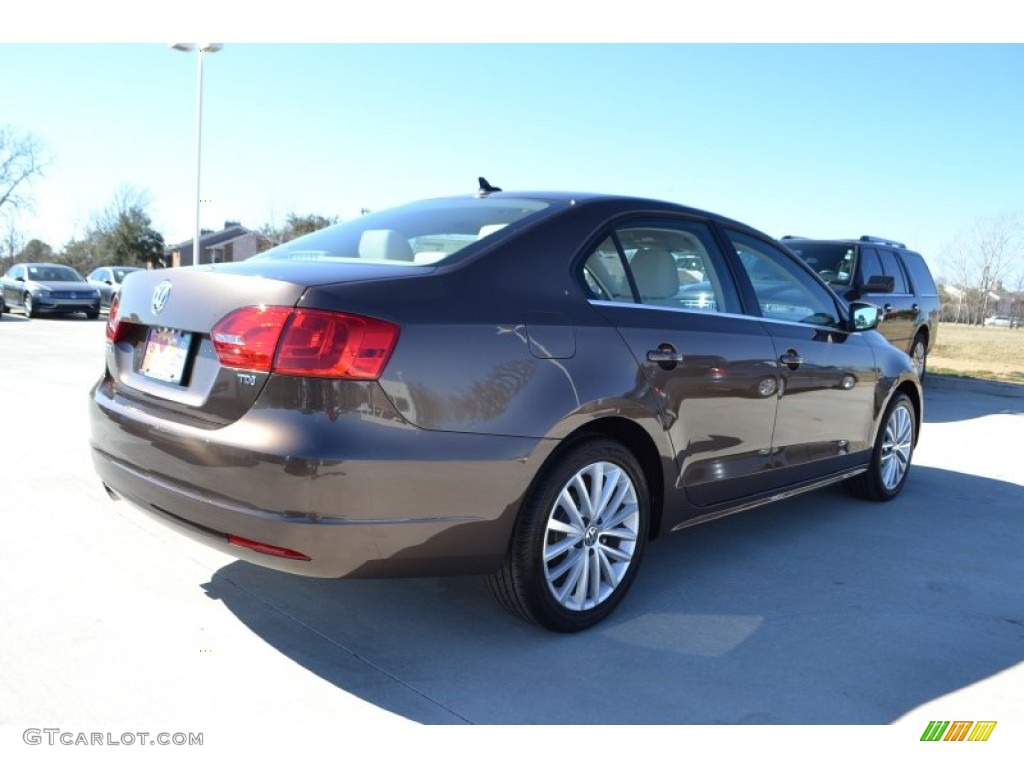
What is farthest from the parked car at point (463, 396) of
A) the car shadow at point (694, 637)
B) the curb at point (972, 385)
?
the curb at point (972, 385)

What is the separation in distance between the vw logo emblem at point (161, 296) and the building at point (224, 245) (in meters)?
65.2

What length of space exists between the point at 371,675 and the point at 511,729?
547 millimetres

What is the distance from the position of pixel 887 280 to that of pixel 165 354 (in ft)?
25.8

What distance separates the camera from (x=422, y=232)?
11.4 feet

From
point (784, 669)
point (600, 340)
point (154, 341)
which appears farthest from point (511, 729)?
point (154, 341)

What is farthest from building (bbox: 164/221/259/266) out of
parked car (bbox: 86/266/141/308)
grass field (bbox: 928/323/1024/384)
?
grass field (bbox: 928/323/1024/384)

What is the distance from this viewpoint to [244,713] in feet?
8.40

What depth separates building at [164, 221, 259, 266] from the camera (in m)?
66.7

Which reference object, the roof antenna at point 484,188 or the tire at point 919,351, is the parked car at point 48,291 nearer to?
the tire at point 919,351

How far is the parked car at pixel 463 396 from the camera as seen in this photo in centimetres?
255

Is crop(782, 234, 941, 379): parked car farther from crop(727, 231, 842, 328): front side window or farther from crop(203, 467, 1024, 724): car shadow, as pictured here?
crop(203, 467, 1024, 724): car shadow

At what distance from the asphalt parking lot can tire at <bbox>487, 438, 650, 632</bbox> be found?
126 millimetres

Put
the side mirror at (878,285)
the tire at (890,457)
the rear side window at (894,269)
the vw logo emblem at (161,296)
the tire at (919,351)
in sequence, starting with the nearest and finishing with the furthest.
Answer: the vw logo emblem at (161,296)
the tire at (890,457)
the side mirror at (878,285)
the rear side window at (894,269)
the tire at (919,351)

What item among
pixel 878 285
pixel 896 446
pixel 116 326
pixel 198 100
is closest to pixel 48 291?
pixel 198 100
